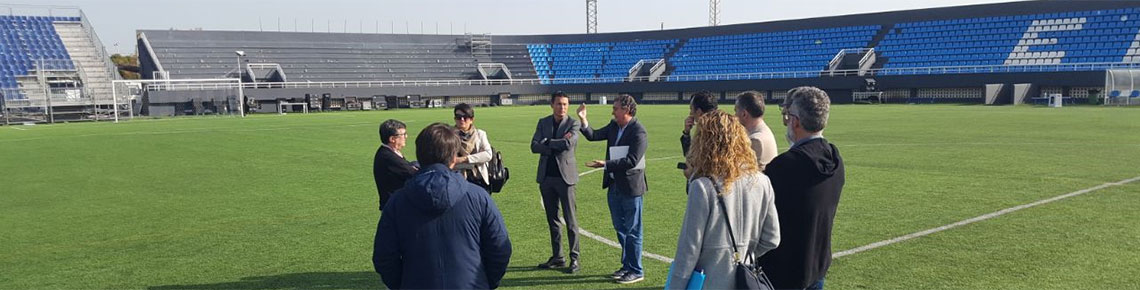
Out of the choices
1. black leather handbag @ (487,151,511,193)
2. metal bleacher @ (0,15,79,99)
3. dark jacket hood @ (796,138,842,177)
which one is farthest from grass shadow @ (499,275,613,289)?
metal bleacher @ (0,15,79,99)

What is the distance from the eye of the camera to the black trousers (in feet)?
22.6

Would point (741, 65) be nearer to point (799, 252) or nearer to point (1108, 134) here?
point (1108, 134)

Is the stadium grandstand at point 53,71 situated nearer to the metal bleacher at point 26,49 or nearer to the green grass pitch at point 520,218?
the metal bleacher at point 26,49

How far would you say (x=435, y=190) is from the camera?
11.6 feet

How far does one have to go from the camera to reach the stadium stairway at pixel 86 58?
48.2 m

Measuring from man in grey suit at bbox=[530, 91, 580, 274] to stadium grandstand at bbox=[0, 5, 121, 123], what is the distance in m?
39.7

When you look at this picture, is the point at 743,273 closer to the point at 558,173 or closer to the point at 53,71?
the point at 558,173

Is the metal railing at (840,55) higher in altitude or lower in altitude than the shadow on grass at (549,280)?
higher

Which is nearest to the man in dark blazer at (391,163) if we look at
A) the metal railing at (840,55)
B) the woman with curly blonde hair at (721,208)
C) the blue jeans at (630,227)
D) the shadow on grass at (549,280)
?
the shadow on grass at (549,280)

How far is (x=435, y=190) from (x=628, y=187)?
308cm

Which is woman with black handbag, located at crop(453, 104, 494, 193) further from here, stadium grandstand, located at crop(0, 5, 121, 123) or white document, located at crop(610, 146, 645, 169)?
stadium grandstand, located at crop(0, 5, 121, 123)

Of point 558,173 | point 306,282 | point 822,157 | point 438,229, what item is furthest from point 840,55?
point 438,229

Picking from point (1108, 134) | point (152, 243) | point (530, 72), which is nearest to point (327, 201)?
point (152, 243)

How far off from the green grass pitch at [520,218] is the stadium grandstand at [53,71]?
87.8ft
